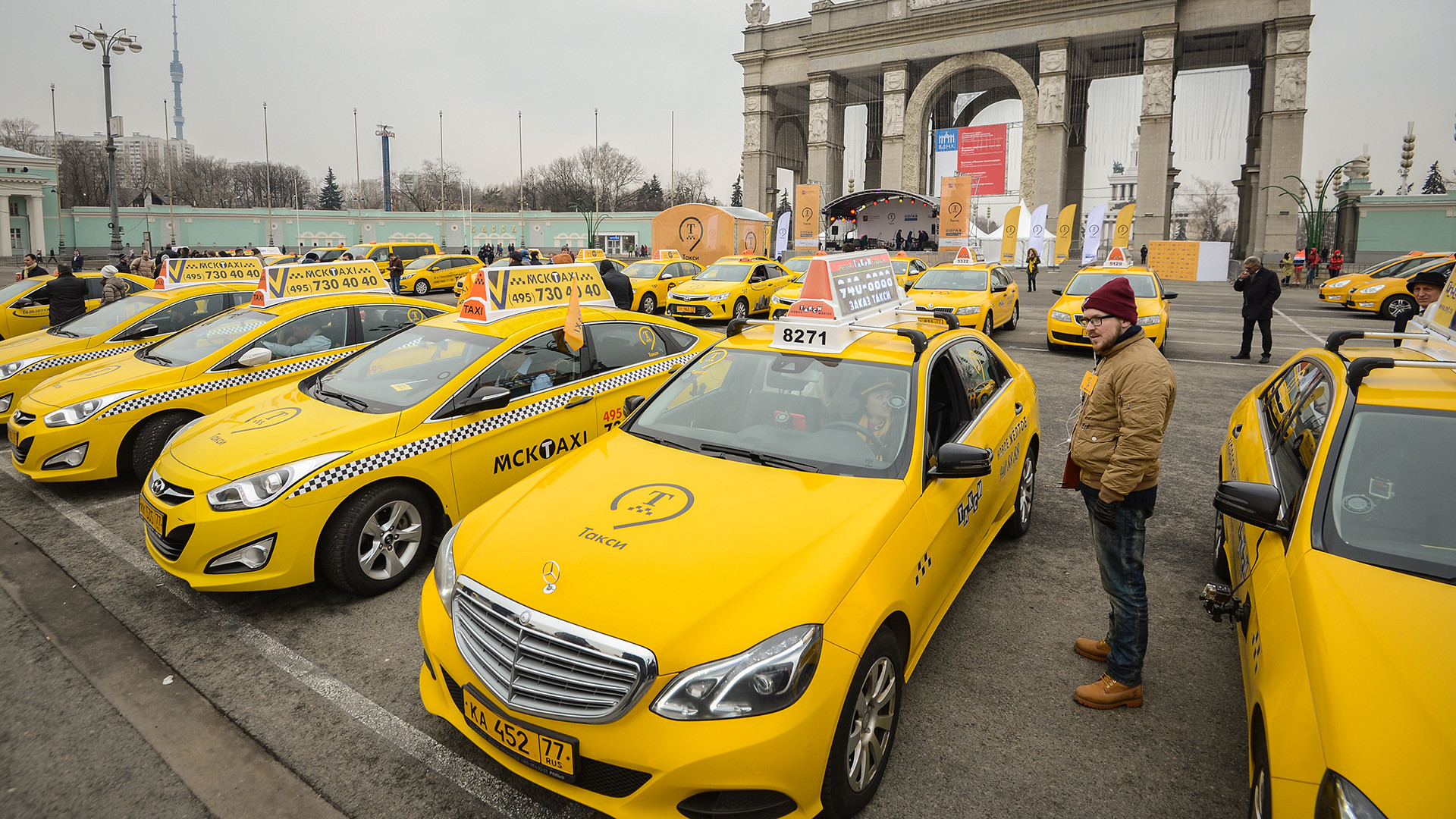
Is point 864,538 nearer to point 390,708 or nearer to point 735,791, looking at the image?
point 735,791

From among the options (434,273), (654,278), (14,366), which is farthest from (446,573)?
(434,273)

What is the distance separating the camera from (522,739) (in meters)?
2.46

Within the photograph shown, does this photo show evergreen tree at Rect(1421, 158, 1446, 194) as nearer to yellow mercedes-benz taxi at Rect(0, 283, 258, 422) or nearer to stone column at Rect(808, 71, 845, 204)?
stone column at Rect(808, 71, 845, 204)

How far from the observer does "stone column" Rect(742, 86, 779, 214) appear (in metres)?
60.0

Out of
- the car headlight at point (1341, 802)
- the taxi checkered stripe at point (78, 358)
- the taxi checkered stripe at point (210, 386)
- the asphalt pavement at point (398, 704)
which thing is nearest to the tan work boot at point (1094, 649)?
the asphalt pavement at point (398, 704)

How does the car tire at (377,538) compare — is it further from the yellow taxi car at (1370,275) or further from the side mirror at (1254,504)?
the yellow taxi car at (1370,275)

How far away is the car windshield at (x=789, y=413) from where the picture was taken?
345 cm

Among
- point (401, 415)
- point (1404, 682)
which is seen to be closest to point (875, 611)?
point (1404, 682)

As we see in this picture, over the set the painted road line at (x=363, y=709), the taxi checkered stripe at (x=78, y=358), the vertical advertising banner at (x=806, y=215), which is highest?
the vertical advertising banner at (x=806, y=215)

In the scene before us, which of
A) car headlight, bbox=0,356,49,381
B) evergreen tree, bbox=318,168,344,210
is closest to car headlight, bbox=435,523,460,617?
car headlight, bbox=0,356,49,381

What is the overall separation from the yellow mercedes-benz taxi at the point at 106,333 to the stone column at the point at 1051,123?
158 ft

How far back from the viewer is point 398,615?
4219 millimetres

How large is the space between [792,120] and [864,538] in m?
67.3

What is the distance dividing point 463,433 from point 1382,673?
14.5 ft
